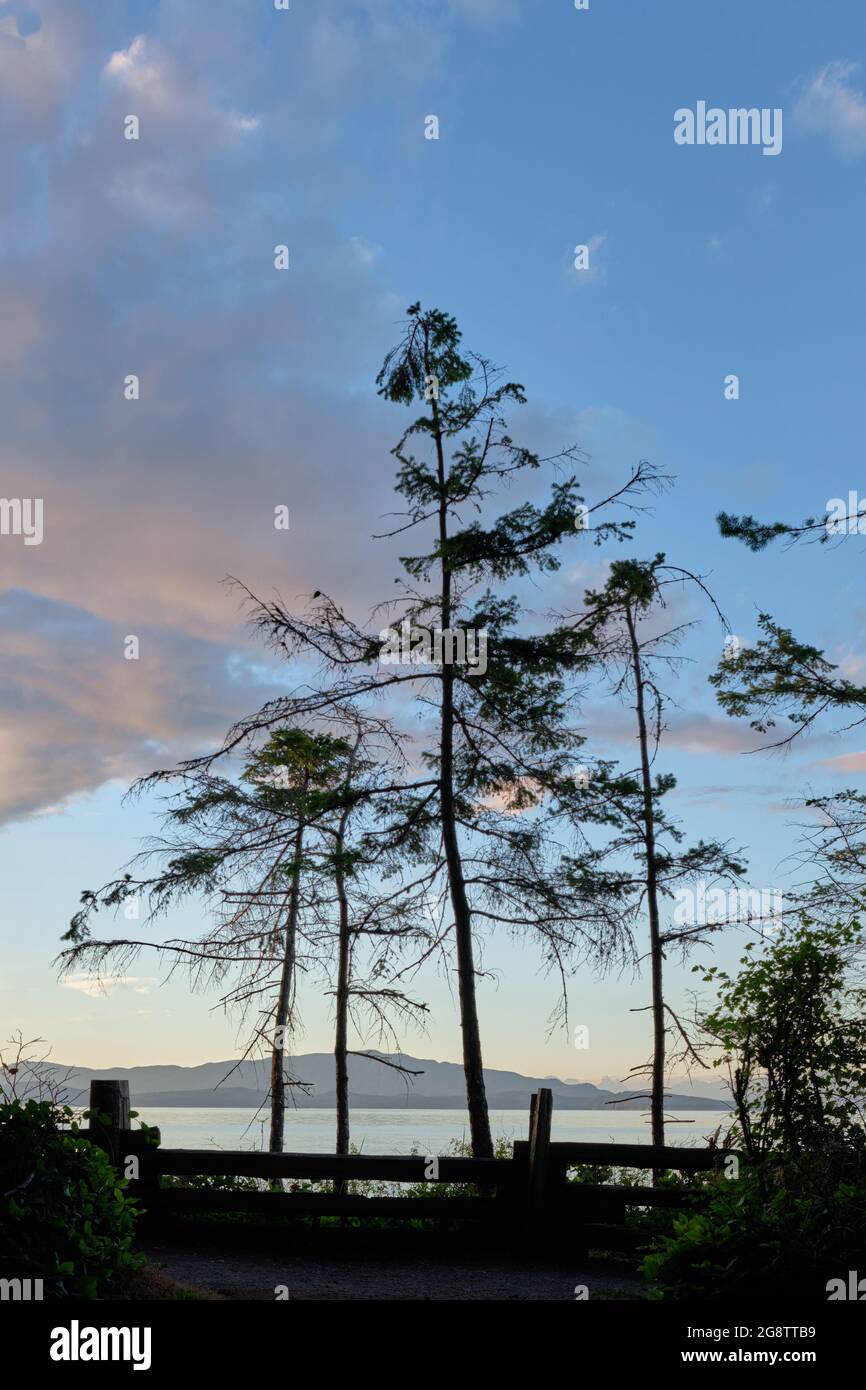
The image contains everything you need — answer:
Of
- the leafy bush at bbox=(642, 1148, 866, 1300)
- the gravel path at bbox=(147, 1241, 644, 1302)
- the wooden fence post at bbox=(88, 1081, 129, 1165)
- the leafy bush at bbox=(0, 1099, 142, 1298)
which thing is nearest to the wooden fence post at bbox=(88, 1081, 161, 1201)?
the wooden fence post at bbox=(88, 1081, 129, 1165)

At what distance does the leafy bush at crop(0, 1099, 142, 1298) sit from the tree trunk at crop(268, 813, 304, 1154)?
42.5 ft

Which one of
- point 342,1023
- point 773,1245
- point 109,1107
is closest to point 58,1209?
point 773,1245

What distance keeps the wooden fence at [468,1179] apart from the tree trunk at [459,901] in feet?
9.06

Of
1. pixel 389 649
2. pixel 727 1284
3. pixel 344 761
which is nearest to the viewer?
pixel 727 1284

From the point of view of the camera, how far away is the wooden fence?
12297 mm

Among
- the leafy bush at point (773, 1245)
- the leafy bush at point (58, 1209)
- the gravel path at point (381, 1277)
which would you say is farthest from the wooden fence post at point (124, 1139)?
the leafy bush at point (773, 1245)

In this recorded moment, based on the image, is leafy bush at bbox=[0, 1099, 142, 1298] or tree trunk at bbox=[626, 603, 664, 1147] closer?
leafy bush at bbox=[0, 1099, 142, 1298]

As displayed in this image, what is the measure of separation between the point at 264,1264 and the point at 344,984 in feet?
27.6

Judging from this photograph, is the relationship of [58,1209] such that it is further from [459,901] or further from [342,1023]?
[342,1023]

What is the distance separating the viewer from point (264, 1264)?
Answer: 457 inches

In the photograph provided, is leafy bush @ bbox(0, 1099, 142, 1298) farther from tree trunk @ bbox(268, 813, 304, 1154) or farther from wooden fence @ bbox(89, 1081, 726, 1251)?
tree trunk @ bbox(268, 813, 304, 1154)

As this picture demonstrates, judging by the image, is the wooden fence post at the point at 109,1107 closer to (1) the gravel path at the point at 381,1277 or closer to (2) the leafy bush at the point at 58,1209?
(1) the gravel path at the point at 381,1277
